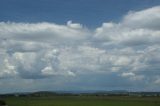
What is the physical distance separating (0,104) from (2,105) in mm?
1947

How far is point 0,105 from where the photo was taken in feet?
333

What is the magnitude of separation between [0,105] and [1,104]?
502cm

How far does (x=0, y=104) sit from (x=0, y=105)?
3789mm

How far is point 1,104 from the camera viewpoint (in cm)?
10644

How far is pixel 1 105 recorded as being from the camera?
10300 cm

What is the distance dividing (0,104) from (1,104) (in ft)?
4.15

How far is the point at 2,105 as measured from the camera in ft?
340

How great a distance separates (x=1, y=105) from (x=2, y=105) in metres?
0.54

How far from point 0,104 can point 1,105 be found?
2.33 metres
